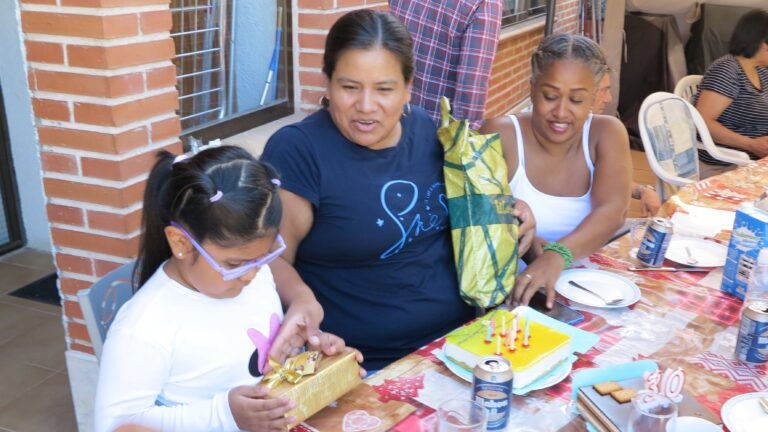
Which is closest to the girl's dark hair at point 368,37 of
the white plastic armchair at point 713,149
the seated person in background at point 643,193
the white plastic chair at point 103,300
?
the white plastic chair at point 103,300

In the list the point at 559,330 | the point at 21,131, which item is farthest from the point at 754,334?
the point at 21,131

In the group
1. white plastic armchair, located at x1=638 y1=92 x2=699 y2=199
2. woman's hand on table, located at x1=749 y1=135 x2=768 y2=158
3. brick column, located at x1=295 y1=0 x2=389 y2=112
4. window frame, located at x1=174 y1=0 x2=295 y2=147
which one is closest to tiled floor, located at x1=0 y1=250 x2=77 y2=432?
window frame, located at x1=174 y1=0 x2=295 y2=147

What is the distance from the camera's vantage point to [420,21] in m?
2.87

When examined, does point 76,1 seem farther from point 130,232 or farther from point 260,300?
point 260,300

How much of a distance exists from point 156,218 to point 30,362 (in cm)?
194

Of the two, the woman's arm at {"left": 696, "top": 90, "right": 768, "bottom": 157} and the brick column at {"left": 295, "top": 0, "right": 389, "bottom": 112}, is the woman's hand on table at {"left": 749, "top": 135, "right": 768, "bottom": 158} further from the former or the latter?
the brick column at {"left": 295, "top": 0, "right": 389, "bottom": 112}

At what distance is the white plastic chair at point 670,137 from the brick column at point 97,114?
8.10ft

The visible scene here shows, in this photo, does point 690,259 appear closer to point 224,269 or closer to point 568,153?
point 568,153

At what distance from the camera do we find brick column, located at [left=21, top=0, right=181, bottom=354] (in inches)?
77.3

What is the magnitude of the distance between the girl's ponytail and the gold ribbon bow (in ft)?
1.17

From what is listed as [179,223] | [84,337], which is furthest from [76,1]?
[84,337]

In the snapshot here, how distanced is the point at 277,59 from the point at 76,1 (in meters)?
1.23

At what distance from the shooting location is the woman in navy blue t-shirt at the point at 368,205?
1758mm

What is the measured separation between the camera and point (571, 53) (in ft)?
7.02
